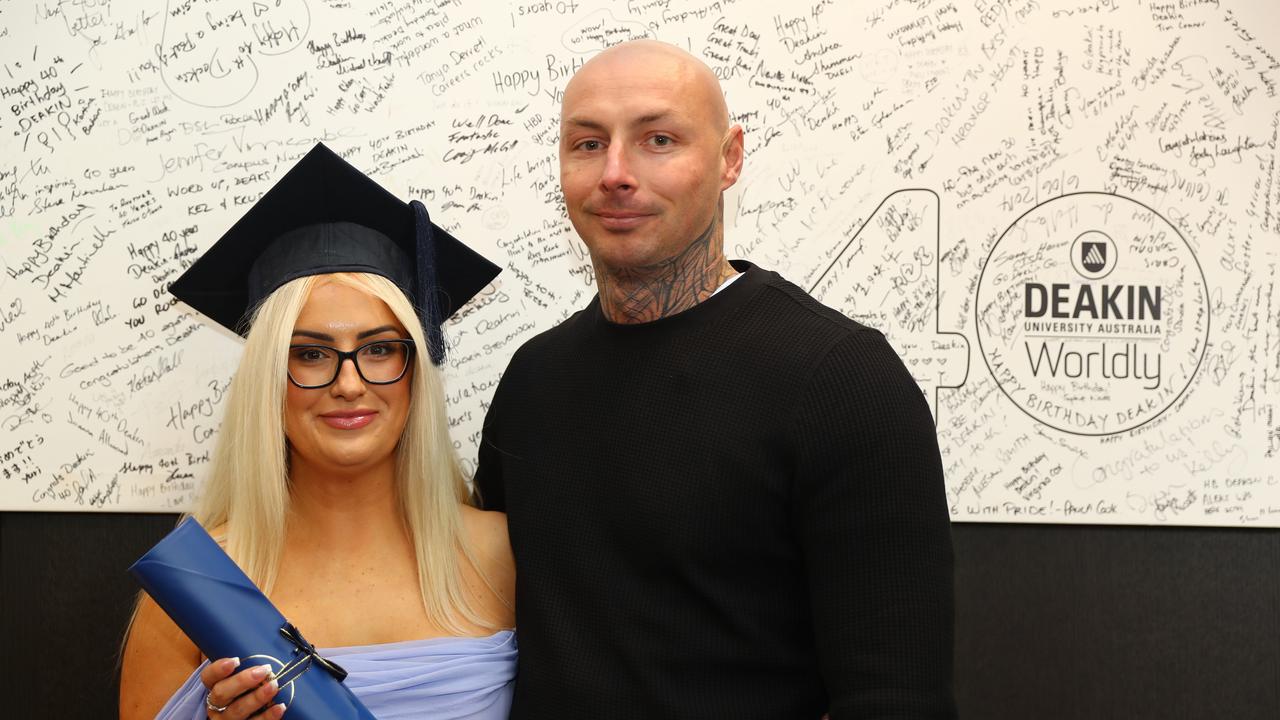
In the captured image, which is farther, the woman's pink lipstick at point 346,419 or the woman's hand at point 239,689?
the woman's pink lipstick at point 346,419

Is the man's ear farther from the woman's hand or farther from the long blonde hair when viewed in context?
the woman's hand

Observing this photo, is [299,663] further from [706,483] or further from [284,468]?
[706,483]

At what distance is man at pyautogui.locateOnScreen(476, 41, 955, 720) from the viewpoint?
1348 millimetres

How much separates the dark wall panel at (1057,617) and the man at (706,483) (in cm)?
98

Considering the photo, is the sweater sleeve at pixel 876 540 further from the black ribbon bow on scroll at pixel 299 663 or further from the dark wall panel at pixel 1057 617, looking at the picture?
the dark wall panel at pixel 1057 617

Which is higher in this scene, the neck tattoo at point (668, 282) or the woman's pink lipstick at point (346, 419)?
the neck tattoo at point (668, 282)

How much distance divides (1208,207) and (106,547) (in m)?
2.62

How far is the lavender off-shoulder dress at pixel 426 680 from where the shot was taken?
59.2 inches

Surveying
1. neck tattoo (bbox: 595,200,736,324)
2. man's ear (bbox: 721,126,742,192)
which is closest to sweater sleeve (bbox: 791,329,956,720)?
neck tattoo (bbox: 595,200,736,324)

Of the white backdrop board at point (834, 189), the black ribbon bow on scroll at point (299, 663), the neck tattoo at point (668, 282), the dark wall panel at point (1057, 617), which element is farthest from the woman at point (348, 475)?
the dark wall panel at point (1057, 617)

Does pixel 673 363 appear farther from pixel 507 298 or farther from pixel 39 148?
pixel 39 148

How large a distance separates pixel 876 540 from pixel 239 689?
85cm

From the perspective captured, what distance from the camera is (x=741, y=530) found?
1.42 meters

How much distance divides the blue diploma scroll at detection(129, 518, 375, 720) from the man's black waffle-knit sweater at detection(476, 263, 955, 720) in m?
0.33
